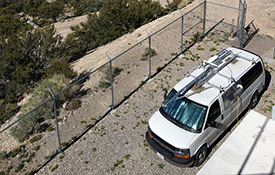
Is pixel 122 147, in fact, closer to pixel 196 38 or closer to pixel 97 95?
pixel 97 95

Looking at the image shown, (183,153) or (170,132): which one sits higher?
(170,132)

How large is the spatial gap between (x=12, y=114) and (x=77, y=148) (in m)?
4.84

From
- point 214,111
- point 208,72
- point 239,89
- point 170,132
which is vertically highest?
point 208,72

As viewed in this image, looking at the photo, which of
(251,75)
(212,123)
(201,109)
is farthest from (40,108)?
(251,75)

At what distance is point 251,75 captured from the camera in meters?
11.8

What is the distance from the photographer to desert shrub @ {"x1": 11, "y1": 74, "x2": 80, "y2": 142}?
1191cm

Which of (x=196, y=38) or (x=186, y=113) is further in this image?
(x=196, y=38)

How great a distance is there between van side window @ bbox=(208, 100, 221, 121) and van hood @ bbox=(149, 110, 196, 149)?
0.81m

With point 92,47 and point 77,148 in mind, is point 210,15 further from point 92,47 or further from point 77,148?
point 77,148

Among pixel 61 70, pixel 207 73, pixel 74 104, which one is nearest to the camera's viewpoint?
pixel 207 73

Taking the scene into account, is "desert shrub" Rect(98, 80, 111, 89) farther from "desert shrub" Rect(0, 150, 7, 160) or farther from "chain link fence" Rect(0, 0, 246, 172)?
"desert shrub" Rect(0, 150, 7, 160)

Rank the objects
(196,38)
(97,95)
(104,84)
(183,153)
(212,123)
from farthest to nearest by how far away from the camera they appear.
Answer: (196,38) → (104,84) → (97,95) → (212,123) → (183,153)

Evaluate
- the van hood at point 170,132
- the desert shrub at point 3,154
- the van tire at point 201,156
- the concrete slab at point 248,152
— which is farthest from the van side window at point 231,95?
the desert shrub at point 3,154

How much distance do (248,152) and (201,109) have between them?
1.81 meters
